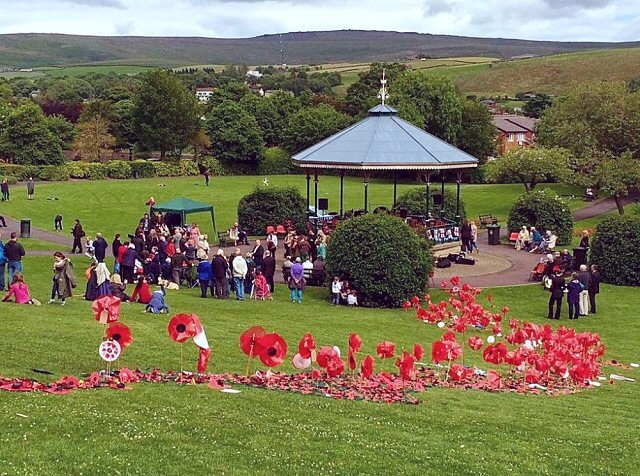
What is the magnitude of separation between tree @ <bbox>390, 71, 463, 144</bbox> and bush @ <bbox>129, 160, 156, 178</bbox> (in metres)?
22.7

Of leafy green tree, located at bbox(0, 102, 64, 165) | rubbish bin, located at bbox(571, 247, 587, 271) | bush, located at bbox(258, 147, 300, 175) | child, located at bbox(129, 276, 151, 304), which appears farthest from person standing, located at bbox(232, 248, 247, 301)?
bush, located at bbox(258, 147, 300, 175)

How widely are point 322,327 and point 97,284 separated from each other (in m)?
5.93

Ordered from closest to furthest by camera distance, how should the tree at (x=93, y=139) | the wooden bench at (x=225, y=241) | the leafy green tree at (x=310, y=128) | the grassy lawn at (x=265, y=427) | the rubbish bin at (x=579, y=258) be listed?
the grassy lawn at (x=265, y=427) → the rubbish bin at (x=579, y=258) → the wooden bench at (x=225, y=241) → the leafy green tree at (x=310, y=128) → the tree at (x=93, y=139)

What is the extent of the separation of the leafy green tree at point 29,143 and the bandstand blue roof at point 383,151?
48595 millimetres

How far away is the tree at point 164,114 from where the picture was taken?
292 feet

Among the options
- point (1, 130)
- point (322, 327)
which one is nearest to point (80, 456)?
point (322, 327)

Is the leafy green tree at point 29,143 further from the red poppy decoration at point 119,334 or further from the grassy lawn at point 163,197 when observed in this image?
the red poppy decoration at point 119,334

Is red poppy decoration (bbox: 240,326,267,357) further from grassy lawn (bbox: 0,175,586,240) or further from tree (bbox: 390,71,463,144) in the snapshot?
tree (bbox: 390,71,463,144)

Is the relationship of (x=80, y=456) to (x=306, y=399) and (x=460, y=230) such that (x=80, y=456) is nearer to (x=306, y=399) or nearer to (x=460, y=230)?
(x=306, y=399)

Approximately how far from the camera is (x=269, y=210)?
4291cm

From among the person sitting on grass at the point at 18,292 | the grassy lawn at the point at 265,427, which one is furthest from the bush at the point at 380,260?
the person sitting on grass at the point at 18,292

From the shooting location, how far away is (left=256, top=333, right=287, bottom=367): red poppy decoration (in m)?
14.1

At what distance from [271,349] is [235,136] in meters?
72.9

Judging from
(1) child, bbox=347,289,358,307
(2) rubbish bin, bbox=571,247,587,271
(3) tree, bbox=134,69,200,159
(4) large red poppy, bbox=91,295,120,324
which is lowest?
(1) child, bbox=347,289,358,307
